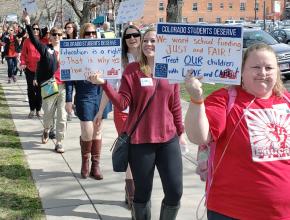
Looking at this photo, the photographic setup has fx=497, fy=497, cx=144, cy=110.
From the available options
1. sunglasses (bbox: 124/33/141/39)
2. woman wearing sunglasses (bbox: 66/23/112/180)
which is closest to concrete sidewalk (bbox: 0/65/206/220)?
woman wearing sunglasses (bbox: 66/23/112/180)

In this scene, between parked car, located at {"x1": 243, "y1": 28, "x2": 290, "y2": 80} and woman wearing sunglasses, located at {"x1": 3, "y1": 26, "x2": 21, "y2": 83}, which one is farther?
woman wearing sunglasses, located at {"x1": 3, "y1": 26, "x2": 21, "y2": 83}

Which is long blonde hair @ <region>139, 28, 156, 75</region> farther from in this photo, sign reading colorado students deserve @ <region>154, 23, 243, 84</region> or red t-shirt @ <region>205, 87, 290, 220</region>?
red t-shirt @ <region>205, 87, 290, 220</region>

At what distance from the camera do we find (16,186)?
563cm

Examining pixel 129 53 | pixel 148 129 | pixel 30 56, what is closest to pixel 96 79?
pixel 148 129

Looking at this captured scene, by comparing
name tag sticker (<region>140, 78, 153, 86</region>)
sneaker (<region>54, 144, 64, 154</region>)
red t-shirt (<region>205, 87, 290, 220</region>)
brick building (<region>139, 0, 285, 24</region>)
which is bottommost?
sneaker (<region>54, 144, 64, 154</region>)

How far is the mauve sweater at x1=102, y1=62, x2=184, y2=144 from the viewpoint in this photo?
3.82m

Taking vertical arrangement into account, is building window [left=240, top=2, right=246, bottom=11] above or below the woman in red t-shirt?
above

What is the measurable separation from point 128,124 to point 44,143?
4273 millimetres

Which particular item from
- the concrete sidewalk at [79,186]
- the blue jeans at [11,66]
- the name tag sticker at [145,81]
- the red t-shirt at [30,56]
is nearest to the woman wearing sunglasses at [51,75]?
the concrete sidewalk at [79,186]

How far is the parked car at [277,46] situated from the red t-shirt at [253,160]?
1333 centimetres

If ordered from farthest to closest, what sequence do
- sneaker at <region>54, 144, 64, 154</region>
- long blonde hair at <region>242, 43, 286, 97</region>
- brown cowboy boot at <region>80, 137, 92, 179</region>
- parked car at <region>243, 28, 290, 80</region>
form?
parked car at <region>243, 28, 290, 80</region> → sneaker at <region>54, 144, 64, 154</region> → brown cowboy boot at <region>80, 137, 92, 179</region> → long blonde hair at <region>242, 43, 286, 97</region>

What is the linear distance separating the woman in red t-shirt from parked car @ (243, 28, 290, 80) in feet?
43.5

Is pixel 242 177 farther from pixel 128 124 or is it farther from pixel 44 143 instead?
pixel 44 143

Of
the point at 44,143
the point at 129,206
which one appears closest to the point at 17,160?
the point at 44,143
